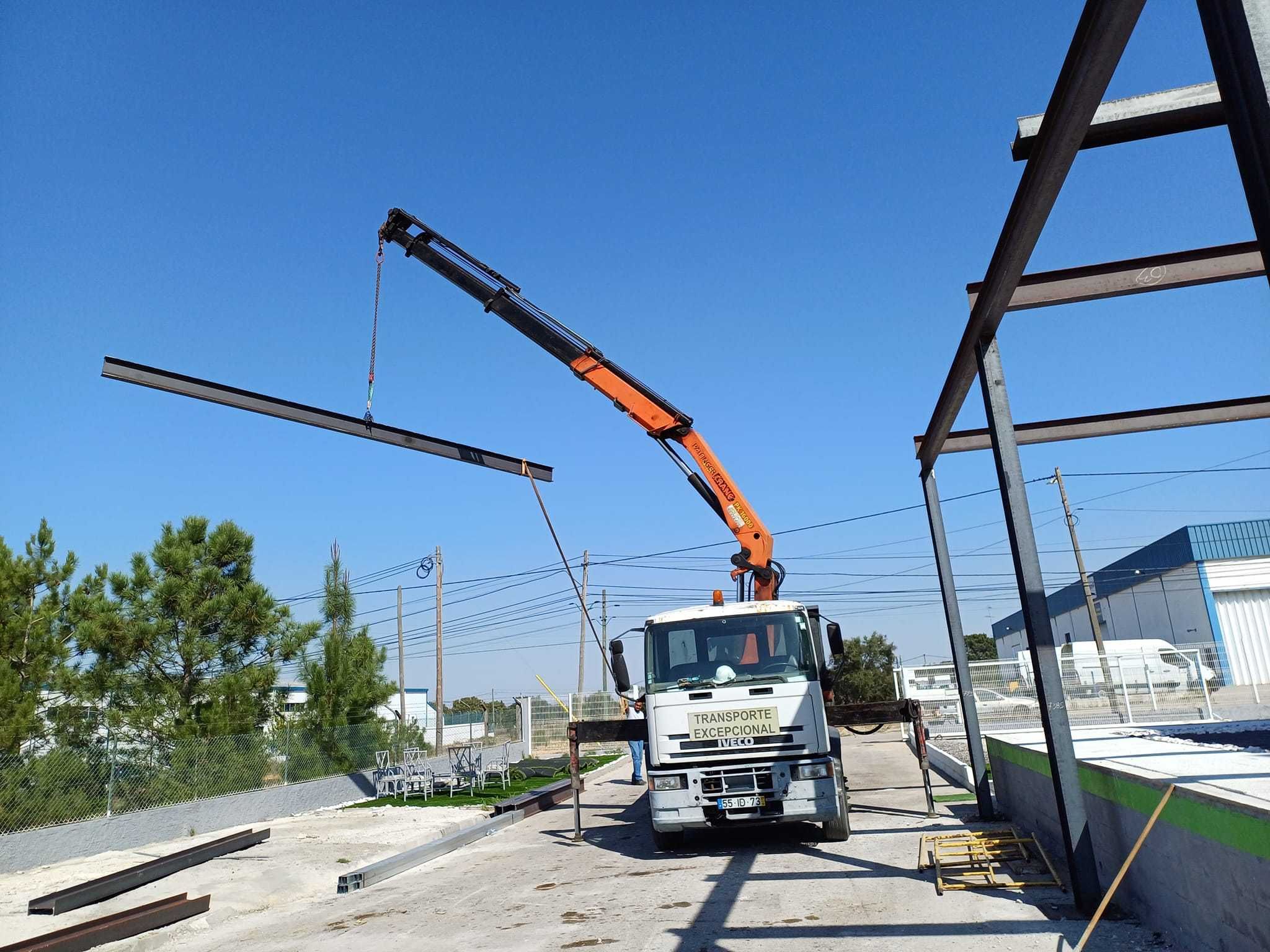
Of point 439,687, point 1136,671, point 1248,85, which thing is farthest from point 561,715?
point 1248,85

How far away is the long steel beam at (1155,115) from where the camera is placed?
5.17 m

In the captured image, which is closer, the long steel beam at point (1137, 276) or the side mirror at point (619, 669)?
the long steel beam at point (1137, 276)

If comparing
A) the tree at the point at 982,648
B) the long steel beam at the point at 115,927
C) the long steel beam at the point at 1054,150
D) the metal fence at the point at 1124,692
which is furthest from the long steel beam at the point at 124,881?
the tree at the point at 982,648

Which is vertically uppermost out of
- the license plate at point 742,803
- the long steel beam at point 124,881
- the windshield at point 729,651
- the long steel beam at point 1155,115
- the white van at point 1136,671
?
the long steel beam at point 1155,115

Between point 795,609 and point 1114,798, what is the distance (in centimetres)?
442

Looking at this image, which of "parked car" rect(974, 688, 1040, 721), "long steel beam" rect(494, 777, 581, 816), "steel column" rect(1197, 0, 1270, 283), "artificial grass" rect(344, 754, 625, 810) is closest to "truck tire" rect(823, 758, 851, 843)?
"long steel beam" rect(494, 777, 581, 816)

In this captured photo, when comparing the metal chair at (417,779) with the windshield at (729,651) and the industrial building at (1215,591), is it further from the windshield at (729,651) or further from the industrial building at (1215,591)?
the industrial building at (1215,591)

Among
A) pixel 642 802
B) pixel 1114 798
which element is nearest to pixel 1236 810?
pixel 1114 798

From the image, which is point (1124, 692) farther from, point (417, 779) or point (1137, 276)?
point (417, 779)

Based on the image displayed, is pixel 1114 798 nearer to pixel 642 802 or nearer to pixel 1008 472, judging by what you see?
pixel 1008 472

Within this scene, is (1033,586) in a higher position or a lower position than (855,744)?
higher

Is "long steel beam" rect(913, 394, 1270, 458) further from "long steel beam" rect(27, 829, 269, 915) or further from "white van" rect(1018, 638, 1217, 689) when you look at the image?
"long steel beam" rect(27, 829, 269, 915)

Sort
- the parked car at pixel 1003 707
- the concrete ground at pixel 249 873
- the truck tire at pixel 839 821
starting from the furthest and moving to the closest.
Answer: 1. the parked car at pixel 1003 707
2. the truck tire at pixel 839 821
3. the concrete ground at pixel 249 873

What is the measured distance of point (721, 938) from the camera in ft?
19.8
